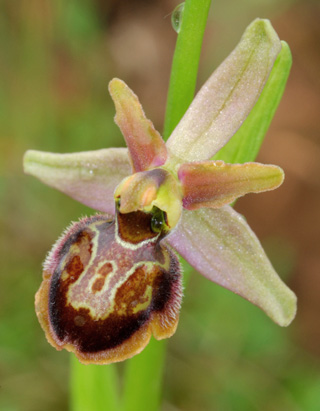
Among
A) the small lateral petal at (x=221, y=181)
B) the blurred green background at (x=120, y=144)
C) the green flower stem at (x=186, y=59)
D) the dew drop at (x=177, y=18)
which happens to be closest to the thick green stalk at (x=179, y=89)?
the green flower stem at (x=186, y=59)

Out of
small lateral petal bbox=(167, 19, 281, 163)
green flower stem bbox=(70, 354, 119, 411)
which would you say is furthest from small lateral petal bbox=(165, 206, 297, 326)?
green flower stem bbox=(70, 354, 119, 411)

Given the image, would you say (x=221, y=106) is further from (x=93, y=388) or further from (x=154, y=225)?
(x=93, y=388)

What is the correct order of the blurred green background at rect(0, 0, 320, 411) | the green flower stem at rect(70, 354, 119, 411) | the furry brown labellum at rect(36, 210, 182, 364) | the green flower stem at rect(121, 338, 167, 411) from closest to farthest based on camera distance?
the furry brown labellum at rect(36, 210, 182, 364) < the green flower stem at rect(121, 338, 167, 411) < the green flower stem at rect(70, 354, 119, 411) < the blurred green background at rect(0, 0, 320, 411)

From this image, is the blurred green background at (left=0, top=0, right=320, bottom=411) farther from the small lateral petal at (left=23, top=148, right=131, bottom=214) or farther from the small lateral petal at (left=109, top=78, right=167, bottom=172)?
the small lateral petal at (left=109, top=78, right=167, bottom=172)

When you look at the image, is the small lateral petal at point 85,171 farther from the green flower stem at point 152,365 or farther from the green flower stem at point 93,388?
the green flower stem at point 93,388

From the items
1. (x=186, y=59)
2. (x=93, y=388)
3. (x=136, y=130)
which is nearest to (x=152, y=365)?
(x=93, y=388)

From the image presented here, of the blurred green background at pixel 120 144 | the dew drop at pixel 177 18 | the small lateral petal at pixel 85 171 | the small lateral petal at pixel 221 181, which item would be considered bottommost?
the blurred green background at pixel 120 144
